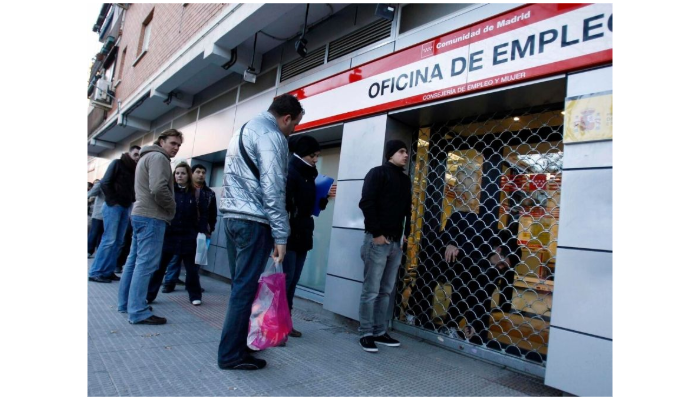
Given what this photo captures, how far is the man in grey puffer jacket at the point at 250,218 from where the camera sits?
2.50 metres

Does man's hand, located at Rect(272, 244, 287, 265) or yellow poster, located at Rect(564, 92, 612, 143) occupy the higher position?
yellow poster, located at Rect(564, 92, 612, 143)

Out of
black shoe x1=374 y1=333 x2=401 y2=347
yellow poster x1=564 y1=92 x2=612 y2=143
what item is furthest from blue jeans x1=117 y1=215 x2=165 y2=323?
yellow poster x1=564 y1=92 x2=612 y2=143

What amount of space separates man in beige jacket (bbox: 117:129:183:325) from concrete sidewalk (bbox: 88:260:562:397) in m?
0.20

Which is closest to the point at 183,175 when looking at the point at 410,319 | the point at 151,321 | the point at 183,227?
the point at 183,227

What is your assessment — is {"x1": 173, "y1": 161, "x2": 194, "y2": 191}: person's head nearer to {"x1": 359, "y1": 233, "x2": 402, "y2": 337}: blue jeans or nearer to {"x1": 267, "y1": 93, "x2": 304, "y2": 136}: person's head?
{"x1": 267, "y1": 93, "x2": 304, "y2": 136}: person's head

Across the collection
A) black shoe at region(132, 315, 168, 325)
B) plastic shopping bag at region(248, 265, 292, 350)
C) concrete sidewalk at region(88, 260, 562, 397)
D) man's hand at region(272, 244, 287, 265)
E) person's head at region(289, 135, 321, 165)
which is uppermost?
person's head at region(289, 135, 321, 165)

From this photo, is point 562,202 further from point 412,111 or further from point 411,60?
point 411,60

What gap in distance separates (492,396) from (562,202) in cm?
140

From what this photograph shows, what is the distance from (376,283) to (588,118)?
6.77 ft

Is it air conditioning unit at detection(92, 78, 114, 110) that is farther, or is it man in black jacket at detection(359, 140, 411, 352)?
air conditioning unit at detection(92, 78, 114, 110)

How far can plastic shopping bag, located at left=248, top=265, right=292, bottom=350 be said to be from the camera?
2.64 meters

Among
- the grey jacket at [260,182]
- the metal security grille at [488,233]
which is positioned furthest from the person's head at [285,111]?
the metal security grille at [488,233]

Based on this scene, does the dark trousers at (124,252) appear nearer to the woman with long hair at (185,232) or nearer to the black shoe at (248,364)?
the woman with long hair at (185,232)

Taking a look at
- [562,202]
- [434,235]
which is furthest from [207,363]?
[562,202]
